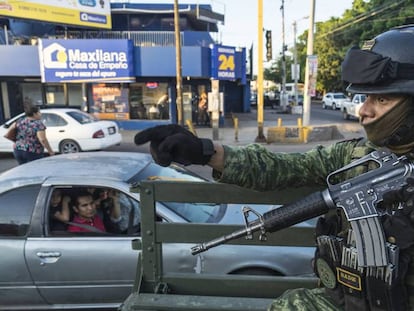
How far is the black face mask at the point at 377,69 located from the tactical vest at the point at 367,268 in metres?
0.42

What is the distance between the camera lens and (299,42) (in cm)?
6106

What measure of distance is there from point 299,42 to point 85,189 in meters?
61.9

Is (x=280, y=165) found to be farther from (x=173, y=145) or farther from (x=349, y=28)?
(x=349, y=28)

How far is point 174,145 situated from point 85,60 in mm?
16737

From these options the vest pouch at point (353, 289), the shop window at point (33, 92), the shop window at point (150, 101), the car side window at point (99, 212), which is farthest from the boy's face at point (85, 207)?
the shop window at point (33, 92)

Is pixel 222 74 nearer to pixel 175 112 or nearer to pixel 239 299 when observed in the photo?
pixel 175 112

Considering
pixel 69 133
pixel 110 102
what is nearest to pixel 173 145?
pixel 69 133

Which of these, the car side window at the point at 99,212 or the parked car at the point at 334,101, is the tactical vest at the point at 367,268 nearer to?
the car side window at the point at 99,212

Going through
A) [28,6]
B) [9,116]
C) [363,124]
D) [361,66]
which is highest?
[28,6]

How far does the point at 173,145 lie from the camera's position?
5.14ft

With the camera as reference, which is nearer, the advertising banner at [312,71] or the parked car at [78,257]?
the parked car at [78,257]

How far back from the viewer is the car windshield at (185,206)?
3.34 meters

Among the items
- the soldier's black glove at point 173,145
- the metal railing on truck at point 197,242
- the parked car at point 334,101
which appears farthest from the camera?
the parked car at point 334,101

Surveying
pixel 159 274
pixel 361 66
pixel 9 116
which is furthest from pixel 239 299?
pixel 9 116
